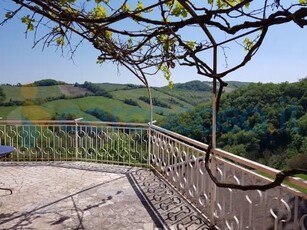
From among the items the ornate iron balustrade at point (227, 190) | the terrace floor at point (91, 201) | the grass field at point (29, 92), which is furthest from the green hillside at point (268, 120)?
the ornate iron balustrade at point (227, 190)

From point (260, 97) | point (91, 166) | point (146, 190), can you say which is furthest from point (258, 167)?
point (260, 97)

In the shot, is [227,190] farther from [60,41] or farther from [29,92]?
[29,92]

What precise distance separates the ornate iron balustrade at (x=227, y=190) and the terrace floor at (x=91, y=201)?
0.23 metres

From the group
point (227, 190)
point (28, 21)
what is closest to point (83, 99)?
point (28, 21)

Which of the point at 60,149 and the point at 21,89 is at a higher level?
the point at 21,89

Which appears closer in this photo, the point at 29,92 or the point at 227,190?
the point at 227,190

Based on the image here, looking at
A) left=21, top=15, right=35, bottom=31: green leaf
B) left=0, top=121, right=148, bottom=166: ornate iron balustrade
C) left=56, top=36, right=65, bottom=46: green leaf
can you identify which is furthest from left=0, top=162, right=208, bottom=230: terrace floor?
left=21, top=15, right=35, bottom=31: green leaf

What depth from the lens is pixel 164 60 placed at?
293 centimetres

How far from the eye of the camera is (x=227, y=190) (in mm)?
3297

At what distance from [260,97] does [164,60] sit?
11935 mm

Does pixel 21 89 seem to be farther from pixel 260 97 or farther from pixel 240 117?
pixel 260 97

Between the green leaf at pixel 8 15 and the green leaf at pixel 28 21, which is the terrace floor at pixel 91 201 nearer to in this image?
the green leaf at pixel 28 21

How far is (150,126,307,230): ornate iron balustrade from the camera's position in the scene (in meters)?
2.16

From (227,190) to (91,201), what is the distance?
186 centimetres
